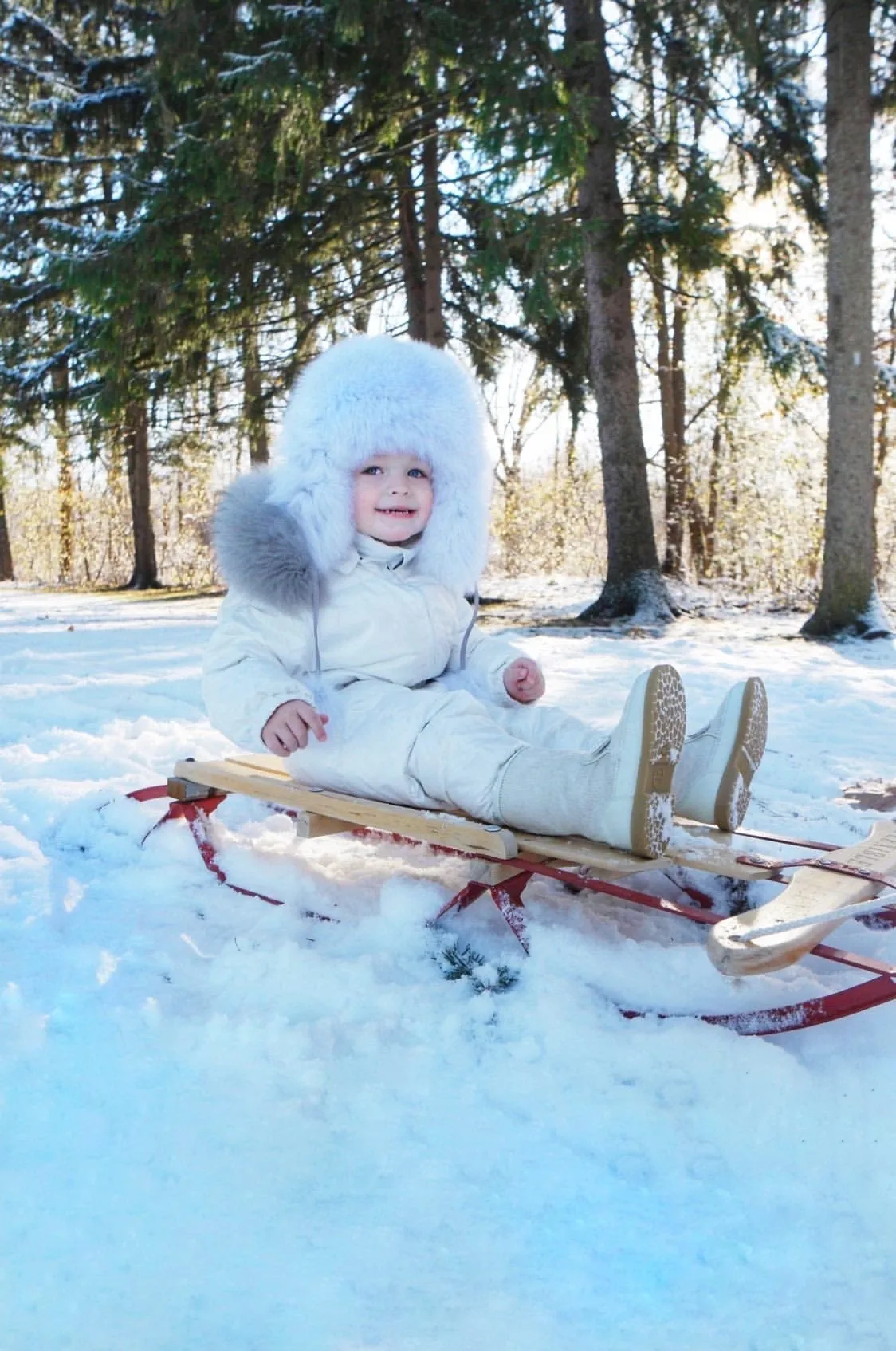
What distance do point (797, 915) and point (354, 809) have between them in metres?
0.97

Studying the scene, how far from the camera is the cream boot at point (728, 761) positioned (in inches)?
88.7

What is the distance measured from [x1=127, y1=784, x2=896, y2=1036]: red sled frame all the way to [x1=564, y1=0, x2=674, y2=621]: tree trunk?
570 centimetres

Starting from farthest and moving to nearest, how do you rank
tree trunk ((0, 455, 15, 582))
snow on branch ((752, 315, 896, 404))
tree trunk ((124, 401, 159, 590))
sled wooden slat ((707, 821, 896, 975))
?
1. tree trunk ((0, 455, 15, 582))
2. tree trunk ((124, 401, 159, 590))
3. snow on branch ((752, 315, 896, 404))
4. sled wooden slat ((707, 821, 896, 975))

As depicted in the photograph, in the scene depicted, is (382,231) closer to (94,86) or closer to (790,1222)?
(94,86)

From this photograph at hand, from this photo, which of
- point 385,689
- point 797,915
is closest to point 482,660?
point 385,689

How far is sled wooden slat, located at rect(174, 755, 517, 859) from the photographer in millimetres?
2102

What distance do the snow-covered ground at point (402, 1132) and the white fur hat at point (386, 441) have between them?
0.87 metres

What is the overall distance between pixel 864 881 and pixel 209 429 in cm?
1071

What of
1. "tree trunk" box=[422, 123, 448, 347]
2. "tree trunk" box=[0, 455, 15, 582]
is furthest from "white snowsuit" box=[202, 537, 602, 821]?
"tree trunk" box=[0, 455, 15, 582]

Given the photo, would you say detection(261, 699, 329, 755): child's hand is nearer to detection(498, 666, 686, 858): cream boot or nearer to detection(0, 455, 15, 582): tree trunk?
detection(498, 666, 686, 858): cream boot

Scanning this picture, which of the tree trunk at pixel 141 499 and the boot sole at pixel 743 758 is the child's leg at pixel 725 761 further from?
the tree trunk at pixel 141 499

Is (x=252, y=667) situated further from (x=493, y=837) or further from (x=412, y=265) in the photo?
(x=412, y=265)

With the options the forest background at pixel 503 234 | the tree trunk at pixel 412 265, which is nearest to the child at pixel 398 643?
the forest background at pixel 503 234

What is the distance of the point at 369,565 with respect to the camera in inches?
109
